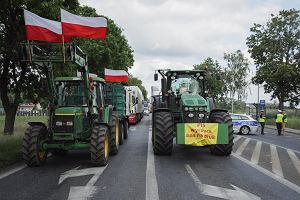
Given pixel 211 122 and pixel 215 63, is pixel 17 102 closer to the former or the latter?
pixel 211 122

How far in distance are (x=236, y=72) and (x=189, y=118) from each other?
197ft

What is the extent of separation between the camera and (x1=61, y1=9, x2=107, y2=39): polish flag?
38.1 feet

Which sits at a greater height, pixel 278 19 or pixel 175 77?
pixel 278 19

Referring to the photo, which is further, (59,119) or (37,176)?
(59,119)

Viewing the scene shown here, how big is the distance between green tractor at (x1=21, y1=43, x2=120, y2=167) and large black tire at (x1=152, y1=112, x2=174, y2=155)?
4.71 ft

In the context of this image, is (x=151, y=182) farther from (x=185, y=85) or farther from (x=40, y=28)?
(x=185, y=85)

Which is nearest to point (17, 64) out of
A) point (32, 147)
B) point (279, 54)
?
point (32, 147)

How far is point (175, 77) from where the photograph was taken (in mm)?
15406

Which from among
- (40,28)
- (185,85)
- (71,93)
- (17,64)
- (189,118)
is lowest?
(189,118)

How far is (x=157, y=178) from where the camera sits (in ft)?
31.0

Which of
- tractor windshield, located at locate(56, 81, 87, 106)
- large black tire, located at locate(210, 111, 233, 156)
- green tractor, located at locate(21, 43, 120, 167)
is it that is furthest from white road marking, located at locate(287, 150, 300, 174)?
tractor windshield, located at locate(56, 81, 87, 106)

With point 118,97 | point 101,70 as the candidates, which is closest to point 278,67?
point 101,70

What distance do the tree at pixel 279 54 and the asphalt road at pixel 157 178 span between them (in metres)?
37.3

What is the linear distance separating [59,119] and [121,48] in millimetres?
30746
